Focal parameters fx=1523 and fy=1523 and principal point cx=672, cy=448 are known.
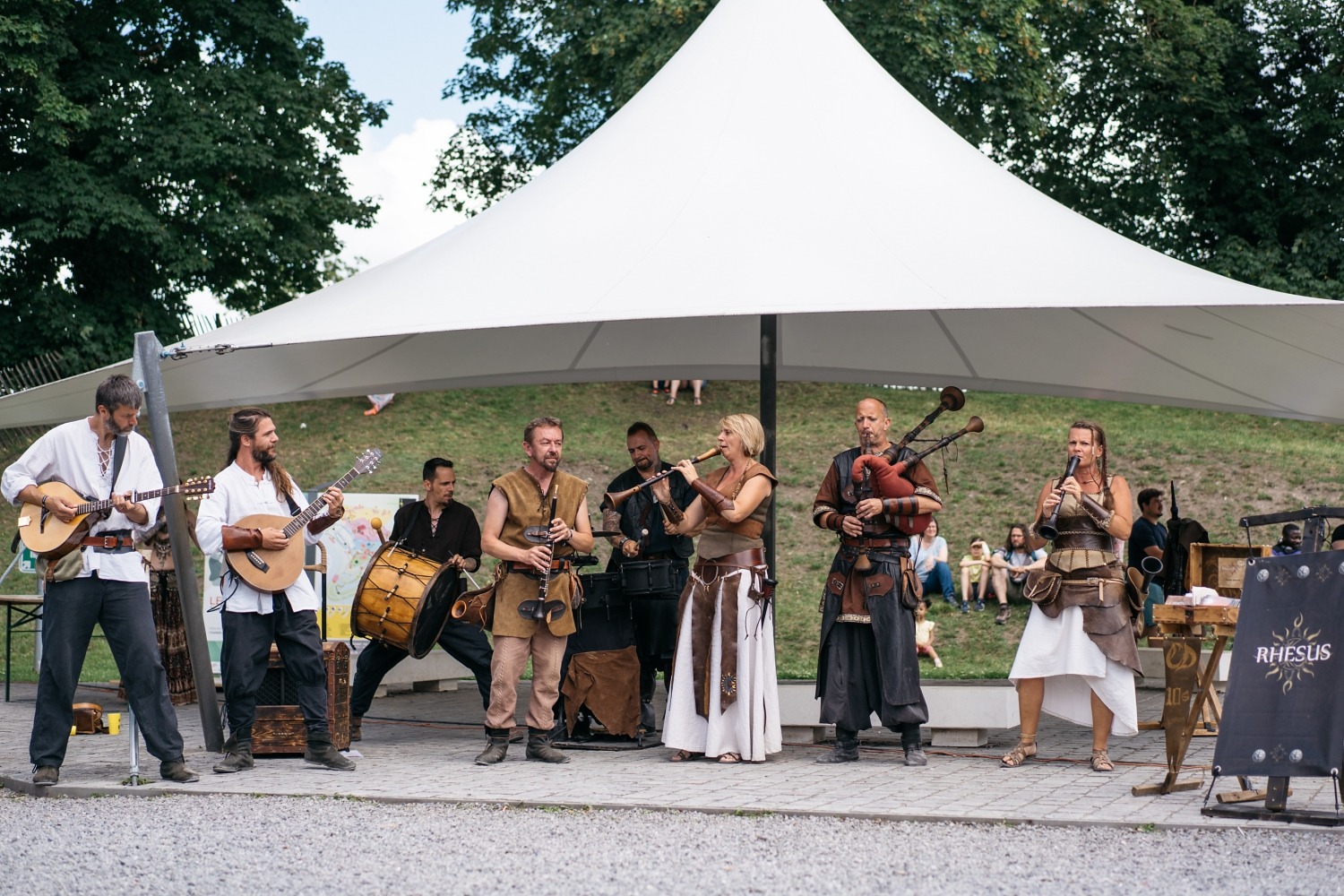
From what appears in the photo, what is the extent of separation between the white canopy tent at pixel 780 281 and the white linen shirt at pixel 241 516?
0.75 meters

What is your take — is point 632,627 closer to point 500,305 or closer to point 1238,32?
point 500,305

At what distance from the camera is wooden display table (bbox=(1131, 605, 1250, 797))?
5641 millimetres

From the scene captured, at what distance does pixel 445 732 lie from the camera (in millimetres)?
7961

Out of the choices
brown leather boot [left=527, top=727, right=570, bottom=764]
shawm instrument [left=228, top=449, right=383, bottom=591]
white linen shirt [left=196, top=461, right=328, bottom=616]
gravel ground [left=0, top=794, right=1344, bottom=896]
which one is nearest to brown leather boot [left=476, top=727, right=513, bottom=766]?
brown leather boot [left=527, top=727, right=570, bottom=764]

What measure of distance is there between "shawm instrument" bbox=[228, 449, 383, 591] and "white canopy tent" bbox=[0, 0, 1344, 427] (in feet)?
2.79

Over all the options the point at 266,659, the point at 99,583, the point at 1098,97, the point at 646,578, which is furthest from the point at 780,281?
the point at 1098,97

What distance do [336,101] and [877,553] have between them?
60.4ft

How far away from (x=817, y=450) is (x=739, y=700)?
1301 cm

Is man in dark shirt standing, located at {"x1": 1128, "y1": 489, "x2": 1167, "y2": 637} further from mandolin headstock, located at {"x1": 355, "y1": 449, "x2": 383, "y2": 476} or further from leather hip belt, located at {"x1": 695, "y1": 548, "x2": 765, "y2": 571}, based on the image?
mandolin headstock, located at {"x1": 355, "y1": 449, "x2": 383, "y2": 476}

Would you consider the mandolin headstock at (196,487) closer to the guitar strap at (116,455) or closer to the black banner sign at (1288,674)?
the guitar strap at (116,455)

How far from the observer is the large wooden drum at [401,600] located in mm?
7211

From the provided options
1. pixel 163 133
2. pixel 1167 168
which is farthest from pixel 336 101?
pixel 1167 168

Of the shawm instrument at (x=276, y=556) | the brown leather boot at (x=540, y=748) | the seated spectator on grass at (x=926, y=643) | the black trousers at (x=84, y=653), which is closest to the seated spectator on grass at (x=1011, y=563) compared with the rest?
the seated spectator on grass at (x=926, y=643)

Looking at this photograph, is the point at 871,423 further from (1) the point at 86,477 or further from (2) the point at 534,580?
(1) the point at 86,477
